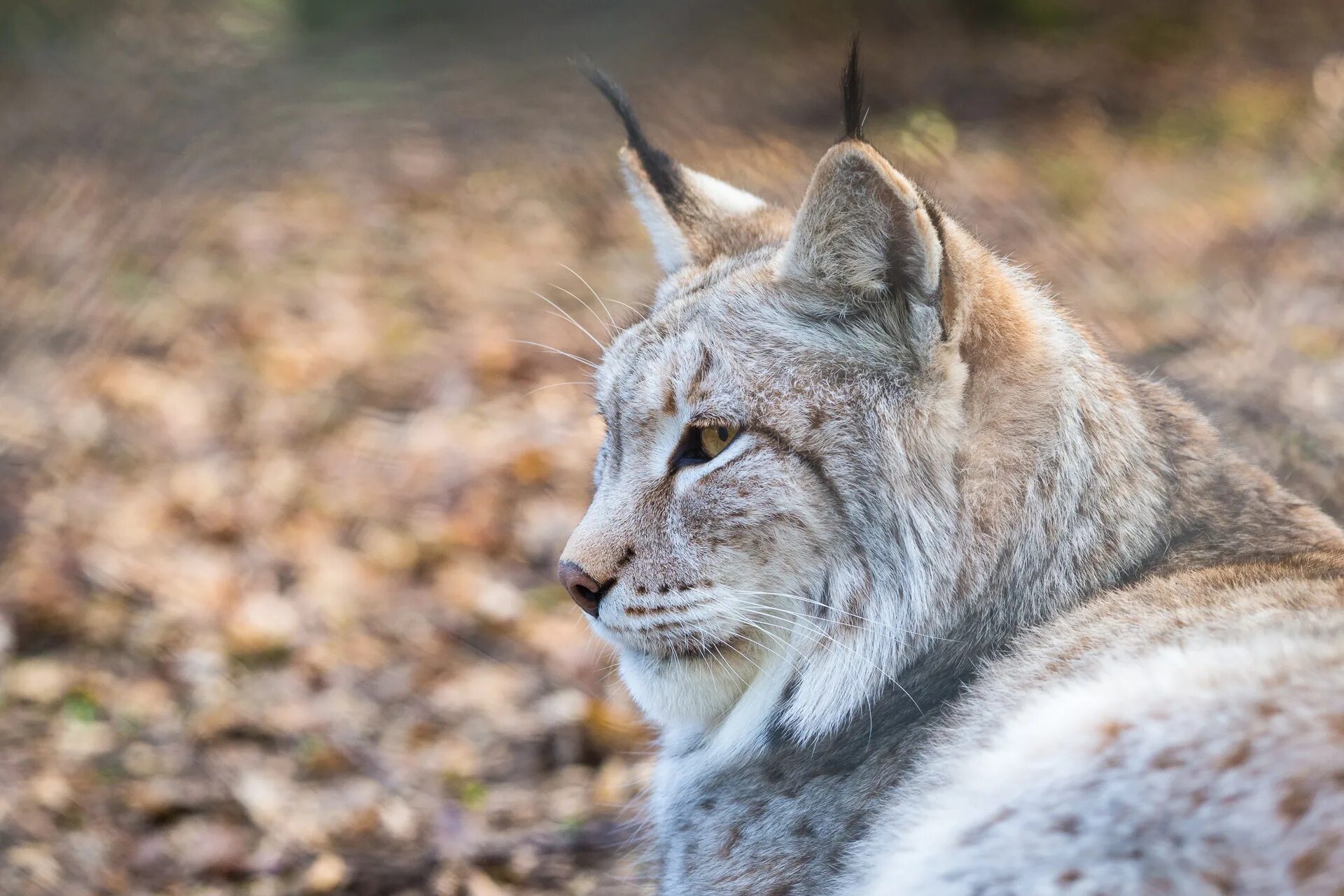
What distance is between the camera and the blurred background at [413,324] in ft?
12.6

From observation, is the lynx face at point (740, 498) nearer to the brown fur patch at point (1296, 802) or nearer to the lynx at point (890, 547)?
the lynx at point (890, 547)

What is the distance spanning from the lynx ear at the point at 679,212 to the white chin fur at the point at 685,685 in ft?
3.32

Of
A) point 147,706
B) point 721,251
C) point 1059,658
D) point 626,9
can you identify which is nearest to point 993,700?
point 1059,658

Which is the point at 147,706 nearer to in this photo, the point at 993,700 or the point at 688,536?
the point at 688,536

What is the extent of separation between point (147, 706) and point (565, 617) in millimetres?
1494

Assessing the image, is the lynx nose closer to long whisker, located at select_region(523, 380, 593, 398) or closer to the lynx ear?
long whisker, located at select_region(523, 380, 593, 398)

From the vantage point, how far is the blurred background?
3.85 metres

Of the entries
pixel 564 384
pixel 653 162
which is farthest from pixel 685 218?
pixel 564 384

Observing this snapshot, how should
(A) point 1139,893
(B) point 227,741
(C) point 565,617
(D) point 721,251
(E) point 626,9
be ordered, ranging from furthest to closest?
1. (E) point 626,9
2. (C) point 565,617
3. (B) point 227,741
4. (D) point 721,251
5. (A) point 1139,893

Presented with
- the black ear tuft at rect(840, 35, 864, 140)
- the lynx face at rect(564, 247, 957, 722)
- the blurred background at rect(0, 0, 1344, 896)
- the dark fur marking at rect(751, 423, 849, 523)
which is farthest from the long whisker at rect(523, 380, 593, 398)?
the black ear tuft at rect(840, 35, 864, 140)

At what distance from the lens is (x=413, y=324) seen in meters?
7.13

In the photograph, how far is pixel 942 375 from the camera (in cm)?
240

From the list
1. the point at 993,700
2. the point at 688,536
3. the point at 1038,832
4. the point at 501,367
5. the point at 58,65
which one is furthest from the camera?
the point at 58,65

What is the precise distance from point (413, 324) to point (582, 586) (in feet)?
15.8
